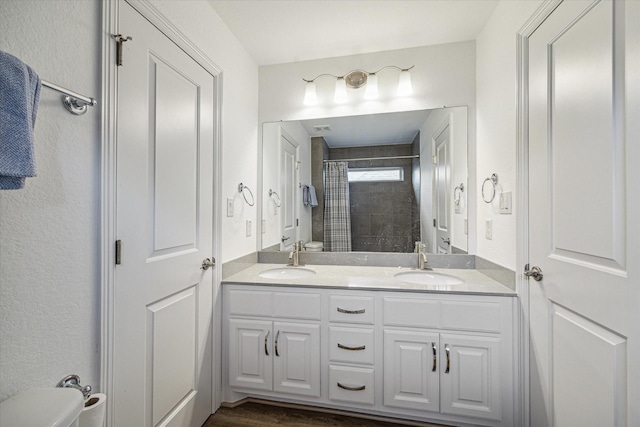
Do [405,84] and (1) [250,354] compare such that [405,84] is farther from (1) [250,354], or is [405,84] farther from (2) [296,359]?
(1) [250,354]

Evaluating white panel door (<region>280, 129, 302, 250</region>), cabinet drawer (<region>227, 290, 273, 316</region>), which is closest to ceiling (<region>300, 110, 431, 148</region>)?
white panel door (<region>280, 129, 302, 250</region>)

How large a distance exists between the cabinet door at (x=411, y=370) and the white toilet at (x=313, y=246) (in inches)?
33.9

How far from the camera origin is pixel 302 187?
230cm

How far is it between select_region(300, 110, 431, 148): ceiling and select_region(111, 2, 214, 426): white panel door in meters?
0.92

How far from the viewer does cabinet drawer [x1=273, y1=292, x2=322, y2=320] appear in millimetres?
1637

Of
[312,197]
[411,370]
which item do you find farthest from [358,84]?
[411,370]

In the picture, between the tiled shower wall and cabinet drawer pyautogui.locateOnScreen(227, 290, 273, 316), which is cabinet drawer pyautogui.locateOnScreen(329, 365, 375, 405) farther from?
the tiled shower wall

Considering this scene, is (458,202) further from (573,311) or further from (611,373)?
(611,373)

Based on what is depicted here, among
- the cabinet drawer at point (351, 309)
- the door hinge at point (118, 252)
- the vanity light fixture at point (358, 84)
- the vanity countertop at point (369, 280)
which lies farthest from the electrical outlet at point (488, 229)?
the door hinge at point (118, 252)

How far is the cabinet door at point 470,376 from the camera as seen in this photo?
1451mm

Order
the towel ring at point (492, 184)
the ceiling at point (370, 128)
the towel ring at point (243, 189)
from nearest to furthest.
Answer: the towel ring at point (492, 184) < the towel ring at point (243, 189) < the ceiling at point (370, 128)

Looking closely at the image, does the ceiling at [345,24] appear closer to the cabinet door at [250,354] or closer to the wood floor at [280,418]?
the cabinet door at [250,354]

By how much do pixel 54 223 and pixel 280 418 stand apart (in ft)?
5.01

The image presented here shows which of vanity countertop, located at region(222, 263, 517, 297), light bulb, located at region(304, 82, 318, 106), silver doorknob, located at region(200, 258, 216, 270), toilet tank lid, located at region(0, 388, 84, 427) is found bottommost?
toilet tank lid, located at region(0, 388, 84, 427)
